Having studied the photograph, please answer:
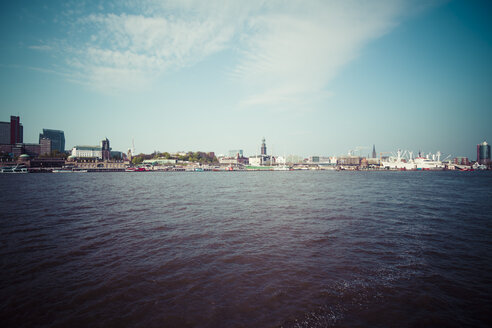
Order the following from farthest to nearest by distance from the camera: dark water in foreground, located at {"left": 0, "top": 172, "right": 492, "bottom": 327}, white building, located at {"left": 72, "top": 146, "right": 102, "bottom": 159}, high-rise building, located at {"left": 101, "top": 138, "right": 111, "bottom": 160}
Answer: white building, located at {"left": 72, "top": 146, "right": 102, "bottom": 159} → high-rise building, located at {"left": 101, "top": 138, "right": 111, "bottom": 160} → dark water in foreground, located at {"left": 0, "top": 172, "right": 492, "bottom": 327}

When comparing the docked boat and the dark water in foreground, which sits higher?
the docked boat

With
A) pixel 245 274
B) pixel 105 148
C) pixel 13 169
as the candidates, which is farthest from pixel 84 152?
pixel 245 274

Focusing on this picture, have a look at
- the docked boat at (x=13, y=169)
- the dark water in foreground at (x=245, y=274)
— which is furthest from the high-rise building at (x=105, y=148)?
the dark water in foreground at (x=245, y=274)

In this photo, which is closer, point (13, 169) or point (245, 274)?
point (245, 274)

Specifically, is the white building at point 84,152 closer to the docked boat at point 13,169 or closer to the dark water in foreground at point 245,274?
the docked boat at point 13,169

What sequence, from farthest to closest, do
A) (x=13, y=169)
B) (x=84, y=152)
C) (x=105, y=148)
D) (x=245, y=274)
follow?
(x=84, y=152), (x=105, y=148), (x=13, y=169), (x=245, y=274)

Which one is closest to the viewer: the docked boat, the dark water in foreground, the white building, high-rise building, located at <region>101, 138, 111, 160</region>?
the dark water in foreground

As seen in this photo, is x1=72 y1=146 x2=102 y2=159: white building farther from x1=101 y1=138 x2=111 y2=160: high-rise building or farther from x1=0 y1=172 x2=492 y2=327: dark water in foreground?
x1=0 y1=172 x2=492 y2=327: dark water in foreground

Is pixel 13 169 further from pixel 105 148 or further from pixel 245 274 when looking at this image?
pixel 245 274

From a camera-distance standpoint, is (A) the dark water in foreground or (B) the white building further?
(B) the white building

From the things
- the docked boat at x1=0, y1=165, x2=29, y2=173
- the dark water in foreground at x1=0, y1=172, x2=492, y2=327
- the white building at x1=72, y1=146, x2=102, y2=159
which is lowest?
the dark water in foreground at x1=0, y1=172, x2=492, y2=327

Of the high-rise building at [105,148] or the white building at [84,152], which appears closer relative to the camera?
the high-rise building at [105,148]

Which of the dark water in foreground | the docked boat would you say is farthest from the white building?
the dark water in foreground

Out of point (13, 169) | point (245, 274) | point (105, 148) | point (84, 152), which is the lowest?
point (245, 274)
